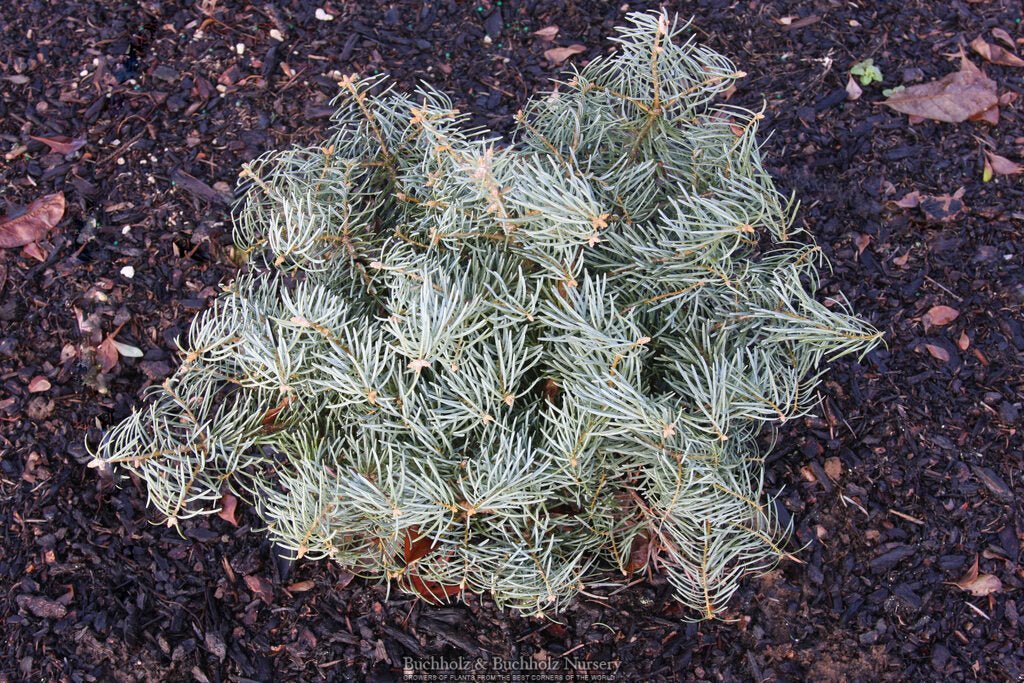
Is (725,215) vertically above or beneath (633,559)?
above

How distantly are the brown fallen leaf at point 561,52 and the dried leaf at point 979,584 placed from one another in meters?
2.55

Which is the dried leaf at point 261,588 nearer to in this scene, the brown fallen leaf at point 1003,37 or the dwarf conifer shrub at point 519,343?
the dwarf conifer shrub at point 519,343

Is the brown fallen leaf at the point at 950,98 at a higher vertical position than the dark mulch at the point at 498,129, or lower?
higher

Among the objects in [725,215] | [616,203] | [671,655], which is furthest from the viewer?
[671,655]

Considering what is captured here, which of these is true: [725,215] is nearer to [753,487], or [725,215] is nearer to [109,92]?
[753,487]

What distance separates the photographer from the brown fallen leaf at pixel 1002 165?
3561mm

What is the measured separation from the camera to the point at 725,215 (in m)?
1.98

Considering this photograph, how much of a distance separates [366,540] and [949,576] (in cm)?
192

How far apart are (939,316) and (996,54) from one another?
1.40 m

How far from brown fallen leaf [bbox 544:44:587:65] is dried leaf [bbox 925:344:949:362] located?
6.20 ft

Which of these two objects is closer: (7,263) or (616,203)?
(616,203)

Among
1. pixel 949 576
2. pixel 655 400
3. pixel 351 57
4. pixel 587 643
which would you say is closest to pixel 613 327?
pixel 655 400

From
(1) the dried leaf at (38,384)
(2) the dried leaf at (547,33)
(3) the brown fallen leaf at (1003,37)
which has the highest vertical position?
(3) the brown fallen leaf at (1003,37)

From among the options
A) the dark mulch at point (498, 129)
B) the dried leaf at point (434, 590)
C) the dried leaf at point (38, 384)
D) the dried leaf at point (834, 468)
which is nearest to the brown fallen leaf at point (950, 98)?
the dark mulch at point (498, 129)
